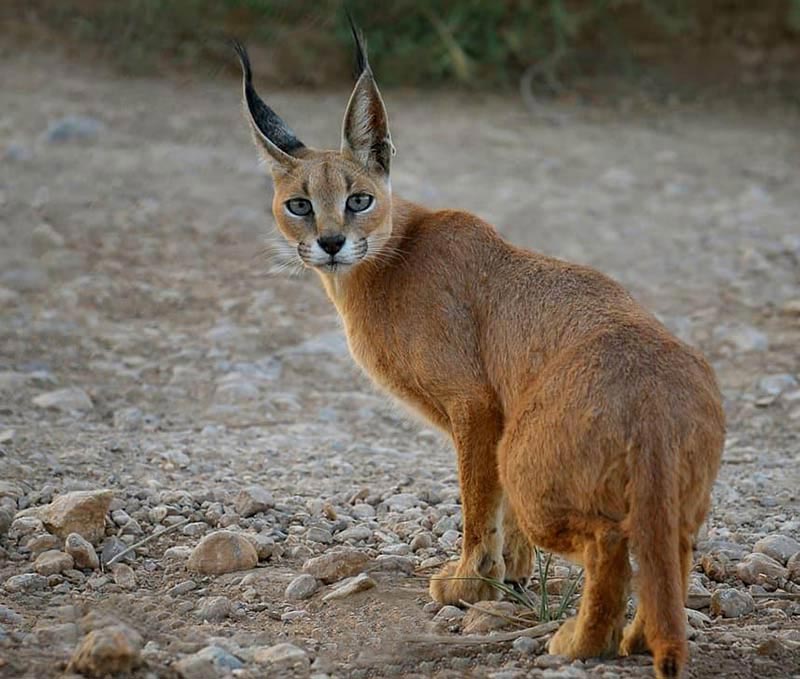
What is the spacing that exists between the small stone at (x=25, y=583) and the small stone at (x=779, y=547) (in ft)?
11.1

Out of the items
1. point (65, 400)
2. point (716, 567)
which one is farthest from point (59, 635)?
point (65, 400)

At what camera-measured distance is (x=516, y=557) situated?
610cm

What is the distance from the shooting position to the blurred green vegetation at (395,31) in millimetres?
15242

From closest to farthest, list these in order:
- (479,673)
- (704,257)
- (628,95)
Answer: (479,673)
(704,257)
(628,95)

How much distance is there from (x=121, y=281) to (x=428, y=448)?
358 centimetres

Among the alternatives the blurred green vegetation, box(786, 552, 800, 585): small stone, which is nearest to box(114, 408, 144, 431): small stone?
box(786, 552, 800, 585): small stone

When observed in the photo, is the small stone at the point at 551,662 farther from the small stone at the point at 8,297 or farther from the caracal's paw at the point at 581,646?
the small stone at the point at 8,297

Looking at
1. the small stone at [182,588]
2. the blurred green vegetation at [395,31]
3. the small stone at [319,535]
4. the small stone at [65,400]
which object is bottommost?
the small stone at [182,588]

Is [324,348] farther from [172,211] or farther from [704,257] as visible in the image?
[704,257]

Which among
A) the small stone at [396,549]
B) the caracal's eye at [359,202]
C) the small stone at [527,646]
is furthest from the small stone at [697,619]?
the caracal's eye at [359,202]

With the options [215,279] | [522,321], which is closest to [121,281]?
[215,279]

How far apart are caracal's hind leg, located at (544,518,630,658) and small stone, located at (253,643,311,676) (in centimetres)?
98

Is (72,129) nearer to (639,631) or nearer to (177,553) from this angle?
(177,553)

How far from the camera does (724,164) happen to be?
13.9 meters
